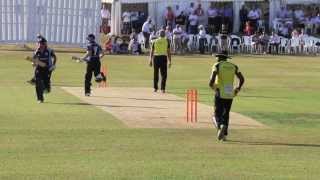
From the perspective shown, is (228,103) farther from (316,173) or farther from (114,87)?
(114,87)

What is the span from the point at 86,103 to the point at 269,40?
966 inches

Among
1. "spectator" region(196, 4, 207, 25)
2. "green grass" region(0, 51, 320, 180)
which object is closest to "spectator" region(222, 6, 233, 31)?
"spectator" region(196, 4, 207, 25)

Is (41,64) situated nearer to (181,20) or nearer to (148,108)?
(148,108)

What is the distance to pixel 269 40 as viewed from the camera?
44406 millimetres

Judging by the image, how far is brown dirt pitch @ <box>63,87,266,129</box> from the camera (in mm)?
17422

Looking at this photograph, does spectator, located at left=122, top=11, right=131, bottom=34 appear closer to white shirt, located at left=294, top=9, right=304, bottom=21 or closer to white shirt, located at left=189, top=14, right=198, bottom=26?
white shirt, located at left=189, top=14, right=198, bottom=26

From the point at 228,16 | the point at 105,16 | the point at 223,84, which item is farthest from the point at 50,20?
the point at 223,84

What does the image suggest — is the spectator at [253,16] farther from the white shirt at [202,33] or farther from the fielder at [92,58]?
the fielder at [92,58]

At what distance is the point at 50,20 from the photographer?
4144 centimetres

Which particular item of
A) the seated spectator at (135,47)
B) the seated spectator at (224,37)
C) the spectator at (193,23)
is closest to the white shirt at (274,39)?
the seated spectator at (224,37)

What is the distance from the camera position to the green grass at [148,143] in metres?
11.7

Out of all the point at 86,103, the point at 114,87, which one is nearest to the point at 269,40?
the point at 114,87

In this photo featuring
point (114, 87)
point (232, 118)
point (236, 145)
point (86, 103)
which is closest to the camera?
point (236, 145)

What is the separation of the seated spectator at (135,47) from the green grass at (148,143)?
50.0 ft
